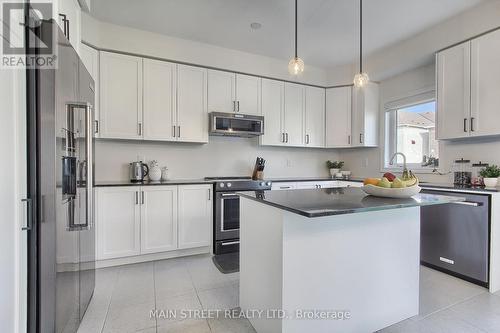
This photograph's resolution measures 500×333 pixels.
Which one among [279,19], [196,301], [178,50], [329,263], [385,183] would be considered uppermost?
[279,19]

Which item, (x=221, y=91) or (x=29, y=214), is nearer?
(x=29, y=214)

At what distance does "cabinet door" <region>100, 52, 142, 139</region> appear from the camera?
300 cm

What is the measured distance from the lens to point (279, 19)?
9.40 feet

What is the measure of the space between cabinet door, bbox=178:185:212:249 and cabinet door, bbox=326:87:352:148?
2418mm

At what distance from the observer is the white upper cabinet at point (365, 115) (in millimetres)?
4023

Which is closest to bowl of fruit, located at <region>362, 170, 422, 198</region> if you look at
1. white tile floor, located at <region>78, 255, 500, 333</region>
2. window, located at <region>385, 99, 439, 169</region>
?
white tile floor, located at <region>78, 255, 500, 333</region>

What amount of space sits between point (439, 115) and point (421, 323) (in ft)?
7.82

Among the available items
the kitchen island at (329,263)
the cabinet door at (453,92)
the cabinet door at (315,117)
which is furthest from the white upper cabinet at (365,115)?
the kitchen island at (329,263)

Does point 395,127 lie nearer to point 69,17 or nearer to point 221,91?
point 221,91

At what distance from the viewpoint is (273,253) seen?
4.77ft

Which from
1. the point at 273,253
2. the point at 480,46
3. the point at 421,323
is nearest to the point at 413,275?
the point at 421,323

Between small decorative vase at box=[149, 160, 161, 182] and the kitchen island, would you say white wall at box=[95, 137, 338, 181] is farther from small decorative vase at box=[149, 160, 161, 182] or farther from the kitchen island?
the kitchen island

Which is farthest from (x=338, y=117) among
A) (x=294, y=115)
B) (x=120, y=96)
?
(x=120, y=96)

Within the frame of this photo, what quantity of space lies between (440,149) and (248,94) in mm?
2784
